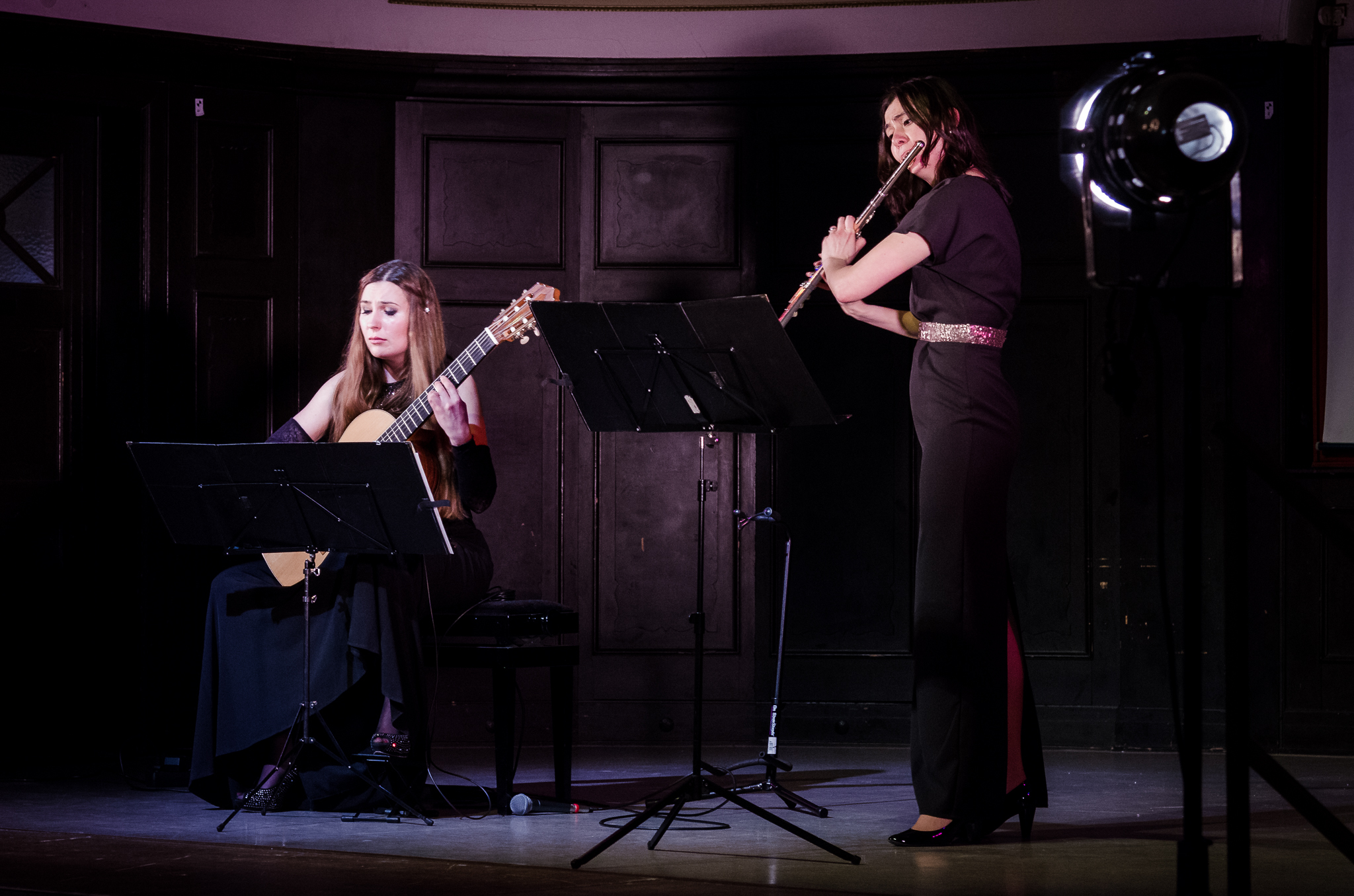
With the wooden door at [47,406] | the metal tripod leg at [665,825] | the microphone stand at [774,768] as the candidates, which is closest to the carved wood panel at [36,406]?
the wooden door at [47,406]

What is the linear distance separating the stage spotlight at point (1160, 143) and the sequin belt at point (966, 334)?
0.90 m

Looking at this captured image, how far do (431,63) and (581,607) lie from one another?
2.24m

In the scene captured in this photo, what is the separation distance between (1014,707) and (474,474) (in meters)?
1.66

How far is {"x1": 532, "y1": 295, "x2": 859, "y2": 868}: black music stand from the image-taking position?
3205mm

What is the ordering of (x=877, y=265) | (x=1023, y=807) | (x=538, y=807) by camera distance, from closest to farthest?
(x=877, y=265)
(x=1023, y=807)
(x=538, y=807)

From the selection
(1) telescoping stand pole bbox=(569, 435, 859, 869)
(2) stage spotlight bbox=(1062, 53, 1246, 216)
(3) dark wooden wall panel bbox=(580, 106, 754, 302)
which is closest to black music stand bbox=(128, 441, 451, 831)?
(1) telescoping stand pole bbox=(569, 435, 859, 869)

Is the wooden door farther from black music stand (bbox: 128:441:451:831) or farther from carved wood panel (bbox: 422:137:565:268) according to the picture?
black music stand (bbox: 128:441:451:831)

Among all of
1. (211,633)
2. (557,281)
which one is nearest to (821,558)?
Answer: (557,281)

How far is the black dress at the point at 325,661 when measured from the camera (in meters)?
3.99

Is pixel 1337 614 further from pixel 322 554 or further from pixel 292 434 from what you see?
pixel 292 434

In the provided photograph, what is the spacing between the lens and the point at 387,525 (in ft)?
12.2

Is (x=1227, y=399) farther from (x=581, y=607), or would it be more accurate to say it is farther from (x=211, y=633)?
(x=211, y=633)

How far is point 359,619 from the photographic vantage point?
397 centimetres

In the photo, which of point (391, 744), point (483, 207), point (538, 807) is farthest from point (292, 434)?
point (483, 207)
